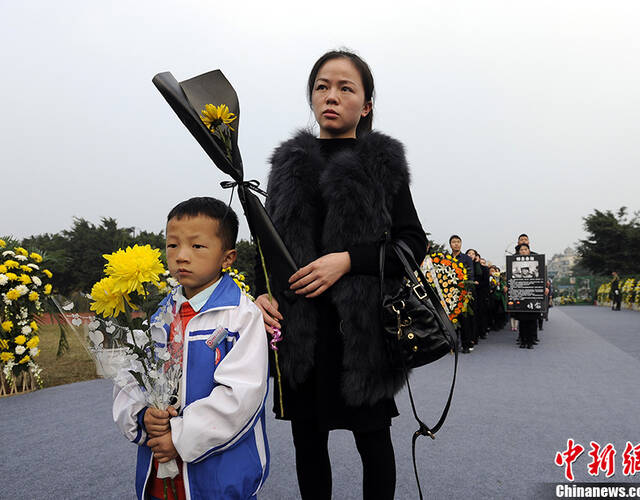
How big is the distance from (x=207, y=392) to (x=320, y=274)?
474mm

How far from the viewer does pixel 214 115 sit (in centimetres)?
132

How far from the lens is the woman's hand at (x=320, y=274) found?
1404 mm

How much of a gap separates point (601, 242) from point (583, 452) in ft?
130

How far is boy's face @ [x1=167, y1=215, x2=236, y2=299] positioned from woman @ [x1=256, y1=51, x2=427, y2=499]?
0.26 meters

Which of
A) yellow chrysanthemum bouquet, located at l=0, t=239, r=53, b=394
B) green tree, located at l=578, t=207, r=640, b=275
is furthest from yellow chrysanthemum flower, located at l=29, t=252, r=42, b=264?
green tree, located at l=578, t=207, r=640, b=275

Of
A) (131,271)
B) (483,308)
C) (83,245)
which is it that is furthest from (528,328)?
(83,245)

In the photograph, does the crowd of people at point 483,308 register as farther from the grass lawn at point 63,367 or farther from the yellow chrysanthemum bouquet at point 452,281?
the grass lawn at point 63,367

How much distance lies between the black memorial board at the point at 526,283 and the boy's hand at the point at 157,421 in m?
7.89

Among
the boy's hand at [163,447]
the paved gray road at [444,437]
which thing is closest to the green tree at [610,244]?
the paved gray road at [444,437]

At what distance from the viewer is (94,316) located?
4.16 ft

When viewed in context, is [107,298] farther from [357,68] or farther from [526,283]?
[526,283]

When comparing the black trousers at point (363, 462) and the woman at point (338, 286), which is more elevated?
the woman at point (338, 286)

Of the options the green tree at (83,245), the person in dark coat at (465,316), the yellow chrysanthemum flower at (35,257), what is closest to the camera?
the yellow chrysanthemum flower at (35,257)

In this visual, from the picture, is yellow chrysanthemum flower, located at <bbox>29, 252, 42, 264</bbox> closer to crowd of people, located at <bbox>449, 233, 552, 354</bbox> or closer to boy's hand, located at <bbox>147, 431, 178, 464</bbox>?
boy's hand, located at <bbox>147, 431, 178, 464</bbox>
